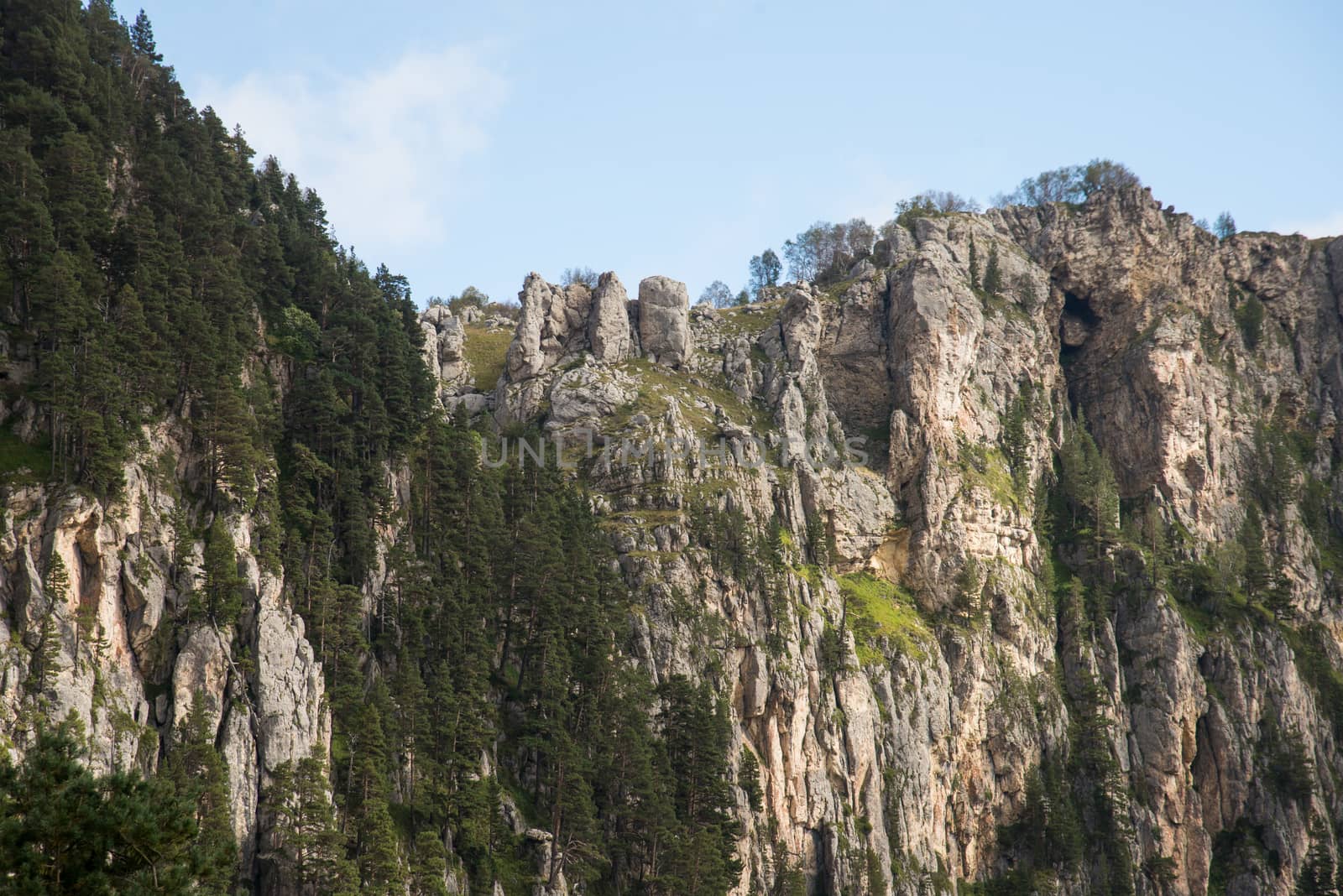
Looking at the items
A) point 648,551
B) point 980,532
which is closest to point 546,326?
point 648,551

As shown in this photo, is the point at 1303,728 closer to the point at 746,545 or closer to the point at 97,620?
the point at 746,545

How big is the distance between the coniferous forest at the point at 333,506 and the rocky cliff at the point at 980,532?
137 inches

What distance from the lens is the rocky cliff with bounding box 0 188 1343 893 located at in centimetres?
10381

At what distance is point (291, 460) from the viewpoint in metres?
82.8

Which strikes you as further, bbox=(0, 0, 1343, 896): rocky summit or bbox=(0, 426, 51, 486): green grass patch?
bbox=(0, 0, 1343, 896): rocky summit

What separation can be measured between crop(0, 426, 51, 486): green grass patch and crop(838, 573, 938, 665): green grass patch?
7354 centimetres

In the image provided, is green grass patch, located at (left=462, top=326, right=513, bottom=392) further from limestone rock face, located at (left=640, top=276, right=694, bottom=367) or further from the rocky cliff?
limestone rock face, located at (left=640, top=276, right=694, bottom=367)

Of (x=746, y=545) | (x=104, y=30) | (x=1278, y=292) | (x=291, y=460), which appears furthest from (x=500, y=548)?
(x=1278, y=292)

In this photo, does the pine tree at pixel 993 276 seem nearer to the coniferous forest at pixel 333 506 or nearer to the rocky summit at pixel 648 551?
the rocky summit at pixel 648 551

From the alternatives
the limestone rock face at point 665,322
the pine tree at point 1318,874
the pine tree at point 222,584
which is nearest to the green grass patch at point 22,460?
the pine tree at point 222,584

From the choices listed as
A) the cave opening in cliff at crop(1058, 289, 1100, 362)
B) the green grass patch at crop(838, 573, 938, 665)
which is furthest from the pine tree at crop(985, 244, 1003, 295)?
the green grass patch at crop(838, 573, 938, 665)

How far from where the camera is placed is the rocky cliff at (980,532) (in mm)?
103812

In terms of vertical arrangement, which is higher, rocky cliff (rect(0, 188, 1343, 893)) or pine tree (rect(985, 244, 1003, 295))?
pine tree (rect(985, 244, 1003, 295))

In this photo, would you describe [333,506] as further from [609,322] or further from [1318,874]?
[1318,874]
